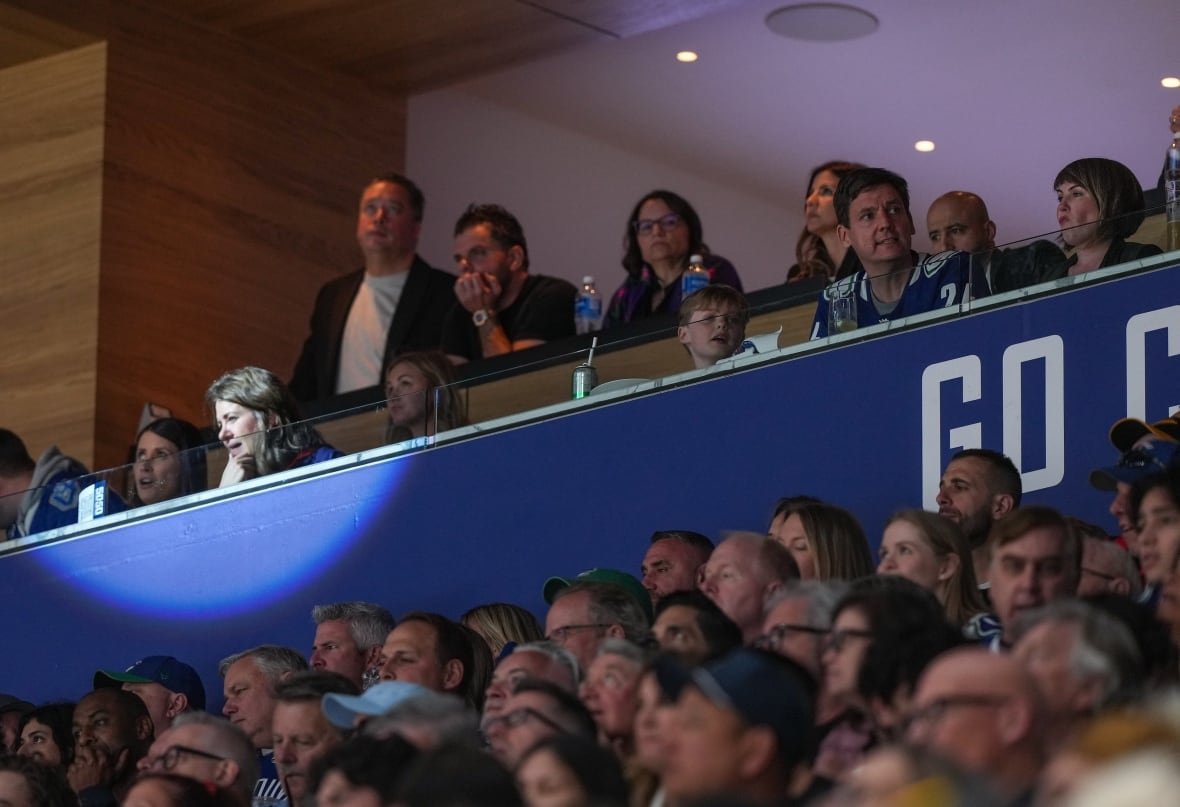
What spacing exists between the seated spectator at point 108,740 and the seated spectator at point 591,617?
1.31m

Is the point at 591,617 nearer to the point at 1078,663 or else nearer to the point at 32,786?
the point at 32,786

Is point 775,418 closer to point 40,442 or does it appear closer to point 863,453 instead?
point 863,453

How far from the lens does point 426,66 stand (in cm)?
1117

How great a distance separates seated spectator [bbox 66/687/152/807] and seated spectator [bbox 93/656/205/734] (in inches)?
8.2

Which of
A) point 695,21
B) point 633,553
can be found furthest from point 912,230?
point 695,21

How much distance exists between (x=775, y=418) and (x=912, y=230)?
63 cm

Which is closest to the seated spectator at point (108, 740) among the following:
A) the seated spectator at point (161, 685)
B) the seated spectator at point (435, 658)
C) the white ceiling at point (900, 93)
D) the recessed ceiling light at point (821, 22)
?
the seated spectator at point (161, 685)

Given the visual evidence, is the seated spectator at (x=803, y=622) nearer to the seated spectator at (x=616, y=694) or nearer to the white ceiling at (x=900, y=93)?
the seated spectator at (x=616, y=694)

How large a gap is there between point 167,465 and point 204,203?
296 cm

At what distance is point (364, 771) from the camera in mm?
4328

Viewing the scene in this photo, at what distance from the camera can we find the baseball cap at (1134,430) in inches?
223

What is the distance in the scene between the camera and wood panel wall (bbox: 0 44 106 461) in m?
10.4

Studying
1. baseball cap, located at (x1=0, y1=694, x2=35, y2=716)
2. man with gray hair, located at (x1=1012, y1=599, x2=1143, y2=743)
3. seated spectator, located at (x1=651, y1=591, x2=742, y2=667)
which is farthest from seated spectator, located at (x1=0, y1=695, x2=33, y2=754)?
man with gray hair, located at (x1=1012, y1=599, x2=1143, y2=743)

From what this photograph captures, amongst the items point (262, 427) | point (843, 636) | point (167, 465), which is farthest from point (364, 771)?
point (167, 465)
